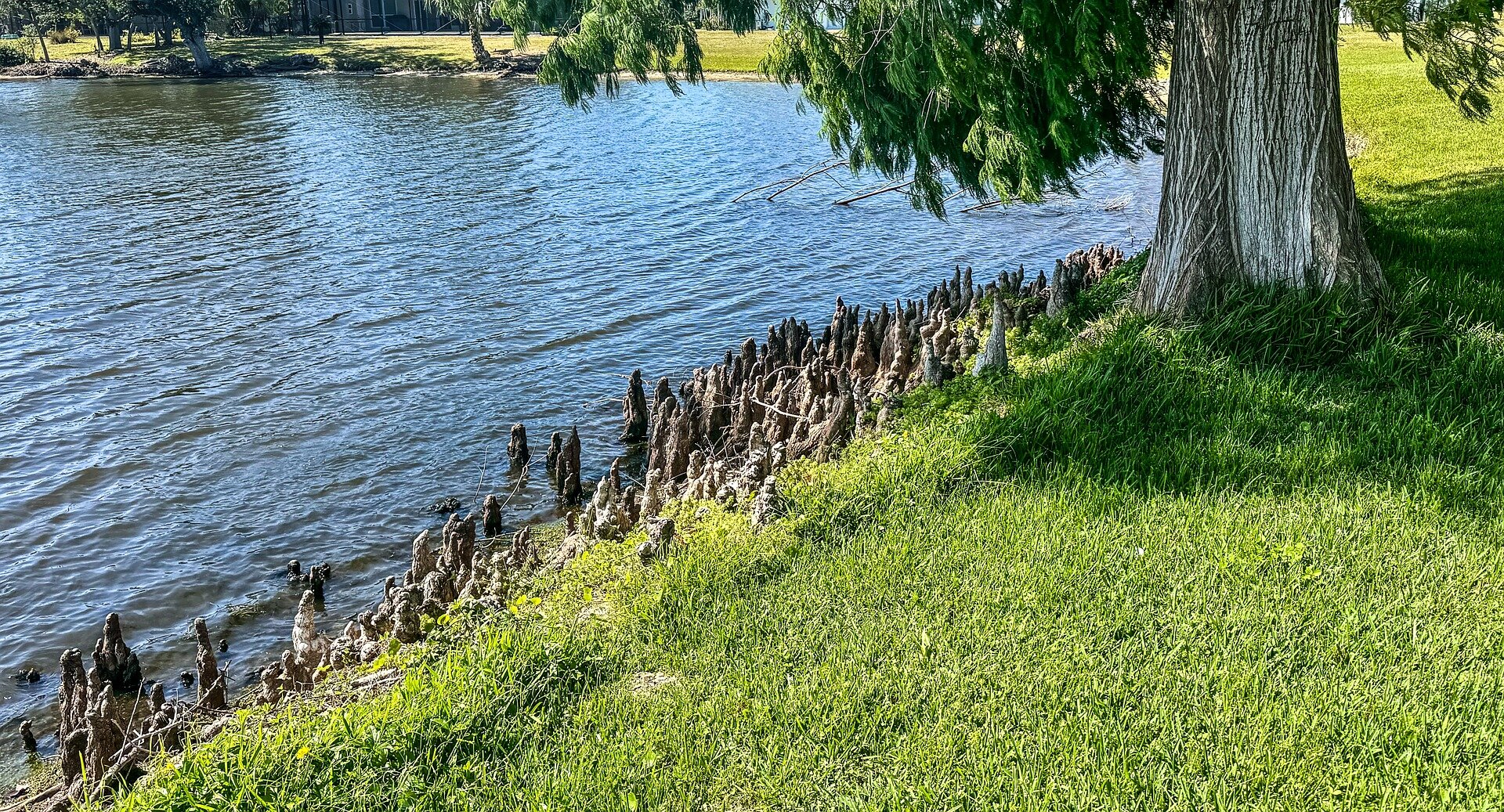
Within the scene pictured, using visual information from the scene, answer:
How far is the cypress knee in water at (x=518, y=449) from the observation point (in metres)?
11.0

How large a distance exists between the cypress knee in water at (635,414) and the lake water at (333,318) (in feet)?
0.78

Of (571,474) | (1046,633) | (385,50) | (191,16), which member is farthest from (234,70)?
(1046,633)

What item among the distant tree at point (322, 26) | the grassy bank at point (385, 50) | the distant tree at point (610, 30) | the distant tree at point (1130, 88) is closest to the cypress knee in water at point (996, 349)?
the distant tree at point (1130, 88)

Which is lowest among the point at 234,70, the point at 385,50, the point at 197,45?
the point at 234,70

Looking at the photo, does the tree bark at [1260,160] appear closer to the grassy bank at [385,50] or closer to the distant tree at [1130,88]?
the distant tree at [1130,88]

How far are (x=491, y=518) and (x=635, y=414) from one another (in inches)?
102

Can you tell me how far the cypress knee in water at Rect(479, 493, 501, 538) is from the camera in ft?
30.8

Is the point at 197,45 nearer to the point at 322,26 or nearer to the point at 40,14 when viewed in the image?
the point at 322,26

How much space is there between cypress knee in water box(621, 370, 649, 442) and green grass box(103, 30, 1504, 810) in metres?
4.55

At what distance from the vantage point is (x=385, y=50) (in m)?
71.1

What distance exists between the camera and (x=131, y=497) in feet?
35.2

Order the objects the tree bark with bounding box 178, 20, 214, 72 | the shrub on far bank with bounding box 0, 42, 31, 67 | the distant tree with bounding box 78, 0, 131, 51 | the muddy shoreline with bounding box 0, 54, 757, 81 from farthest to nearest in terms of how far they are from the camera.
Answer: the distant tree with bounding box 78, 0, 131, 51
the shrub on far bank with bounding box 0, 42, 31, 67
the tree bark with bounding box 178, 20, 214, 72
the muddy shoreline with bounding box 0, 54, 757, 81

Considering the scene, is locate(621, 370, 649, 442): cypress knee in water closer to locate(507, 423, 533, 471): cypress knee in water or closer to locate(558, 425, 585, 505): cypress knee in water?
locate(507, 423, 533, 471): cypress knee in water

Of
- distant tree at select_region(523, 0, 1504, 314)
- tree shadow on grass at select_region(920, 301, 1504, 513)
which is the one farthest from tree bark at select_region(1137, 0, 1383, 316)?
tree shadow on grass at select_region(920, 301, 1504, 513)
